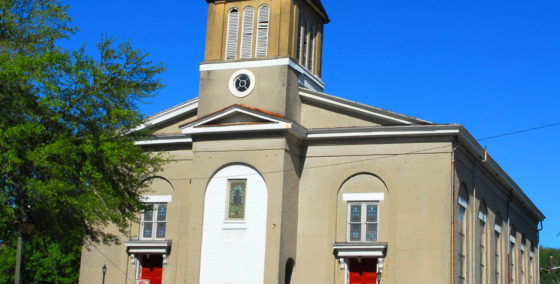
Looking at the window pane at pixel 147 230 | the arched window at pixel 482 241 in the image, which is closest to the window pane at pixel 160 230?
the window pane at pixel 147 230

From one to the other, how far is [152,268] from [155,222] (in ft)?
5.96

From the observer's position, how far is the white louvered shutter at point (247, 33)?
30.8 m

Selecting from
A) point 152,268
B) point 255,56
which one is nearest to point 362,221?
point 255,56

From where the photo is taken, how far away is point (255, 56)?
3058cm

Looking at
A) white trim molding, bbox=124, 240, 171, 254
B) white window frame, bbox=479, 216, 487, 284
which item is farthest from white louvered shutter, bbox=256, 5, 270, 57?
white window frame, bbox=479, 216, 487, 284

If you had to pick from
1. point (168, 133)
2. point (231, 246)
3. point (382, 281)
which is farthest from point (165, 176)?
point (382, 281)

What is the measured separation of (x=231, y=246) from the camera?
28312 mm

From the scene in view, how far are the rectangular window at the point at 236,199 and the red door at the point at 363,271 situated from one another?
14.5 ft

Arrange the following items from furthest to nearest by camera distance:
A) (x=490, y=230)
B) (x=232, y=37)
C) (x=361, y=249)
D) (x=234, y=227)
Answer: (x=490, y=230) < (x=232, y=37) < (x=234, y=227) < (x=361, y=249)

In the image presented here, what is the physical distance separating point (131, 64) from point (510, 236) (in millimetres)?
22039

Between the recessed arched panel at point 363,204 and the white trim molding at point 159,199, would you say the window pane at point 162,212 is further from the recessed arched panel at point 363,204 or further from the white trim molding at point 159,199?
the recessed arched panel at point 363,204

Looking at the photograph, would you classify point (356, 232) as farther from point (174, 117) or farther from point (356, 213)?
point (174, 117)

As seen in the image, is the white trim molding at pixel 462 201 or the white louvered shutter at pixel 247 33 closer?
the white trim molding at pixel 462 201

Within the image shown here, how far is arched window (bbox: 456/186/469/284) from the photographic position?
28938 millimetres
